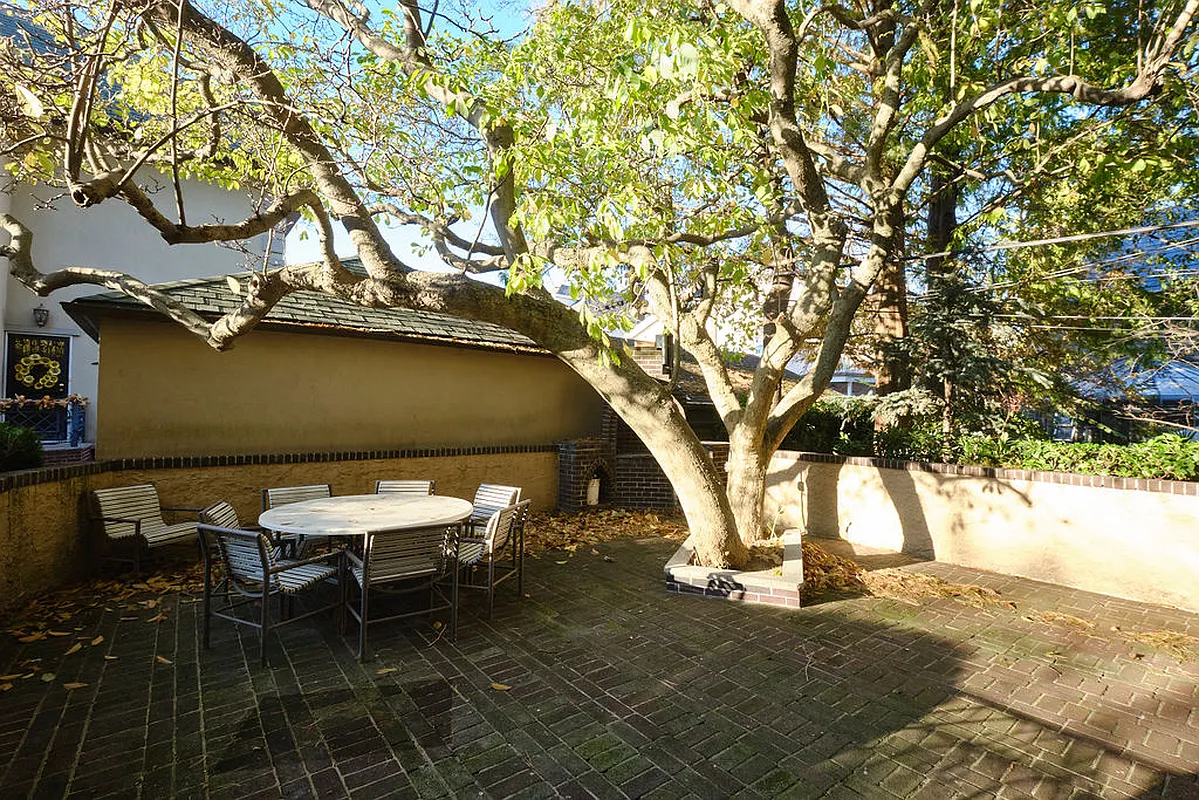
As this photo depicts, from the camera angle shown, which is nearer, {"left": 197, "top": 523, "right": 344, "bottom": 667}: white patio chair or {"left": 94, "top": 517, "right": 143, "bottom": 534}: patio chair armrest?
{"left": 197, "top": 523, "right": 344, "bottom": 667}: white patio chair

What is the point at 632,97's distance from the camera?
4477 millimetres

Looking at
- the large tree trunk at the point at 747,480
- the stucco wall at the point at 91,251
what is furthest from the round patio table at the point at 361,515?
the stucco wall at the point at 91,251

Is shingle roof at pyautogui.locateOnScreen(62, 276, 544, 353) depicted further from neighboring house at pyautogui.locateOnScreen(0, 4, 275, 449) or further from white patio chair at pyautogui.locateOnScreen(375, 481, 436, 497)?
neighboring house at pyautogui.locateOnScreen(0, 4, 275, 449)

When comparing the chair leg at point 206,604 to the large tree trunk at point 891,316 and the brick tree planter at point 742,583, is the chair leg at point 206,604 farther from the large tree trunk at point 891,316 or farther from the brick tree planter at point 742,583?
the large tree trunk at point 891,316

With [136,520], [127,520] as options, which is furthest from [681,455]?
[127,520]

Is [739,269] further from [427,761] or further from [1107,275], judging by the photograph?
[1107,275]

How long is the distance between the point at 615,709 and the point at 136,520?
5911mm

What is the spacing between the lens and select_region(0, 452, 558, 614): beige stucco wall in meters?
5.48

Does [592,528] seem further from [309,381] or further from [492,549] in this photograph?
[309,381]

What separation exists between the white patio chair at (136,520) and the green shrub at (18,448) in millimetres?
703

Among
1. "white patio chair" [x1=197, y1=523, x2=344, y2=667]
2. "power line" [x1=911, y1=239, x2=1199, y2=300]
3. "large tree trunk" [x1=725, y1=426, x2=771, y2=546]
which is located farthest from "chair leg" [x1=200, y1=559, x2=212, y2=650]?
"power line" [x1=911, y1=239, x2=1199, y2=300]

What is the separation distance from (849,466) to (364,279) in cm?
749

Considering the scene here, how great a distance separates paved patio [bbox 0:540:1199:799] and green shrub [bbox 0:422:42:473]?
1.83 m

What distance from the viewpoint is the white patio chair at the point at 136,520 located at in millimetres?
6293
